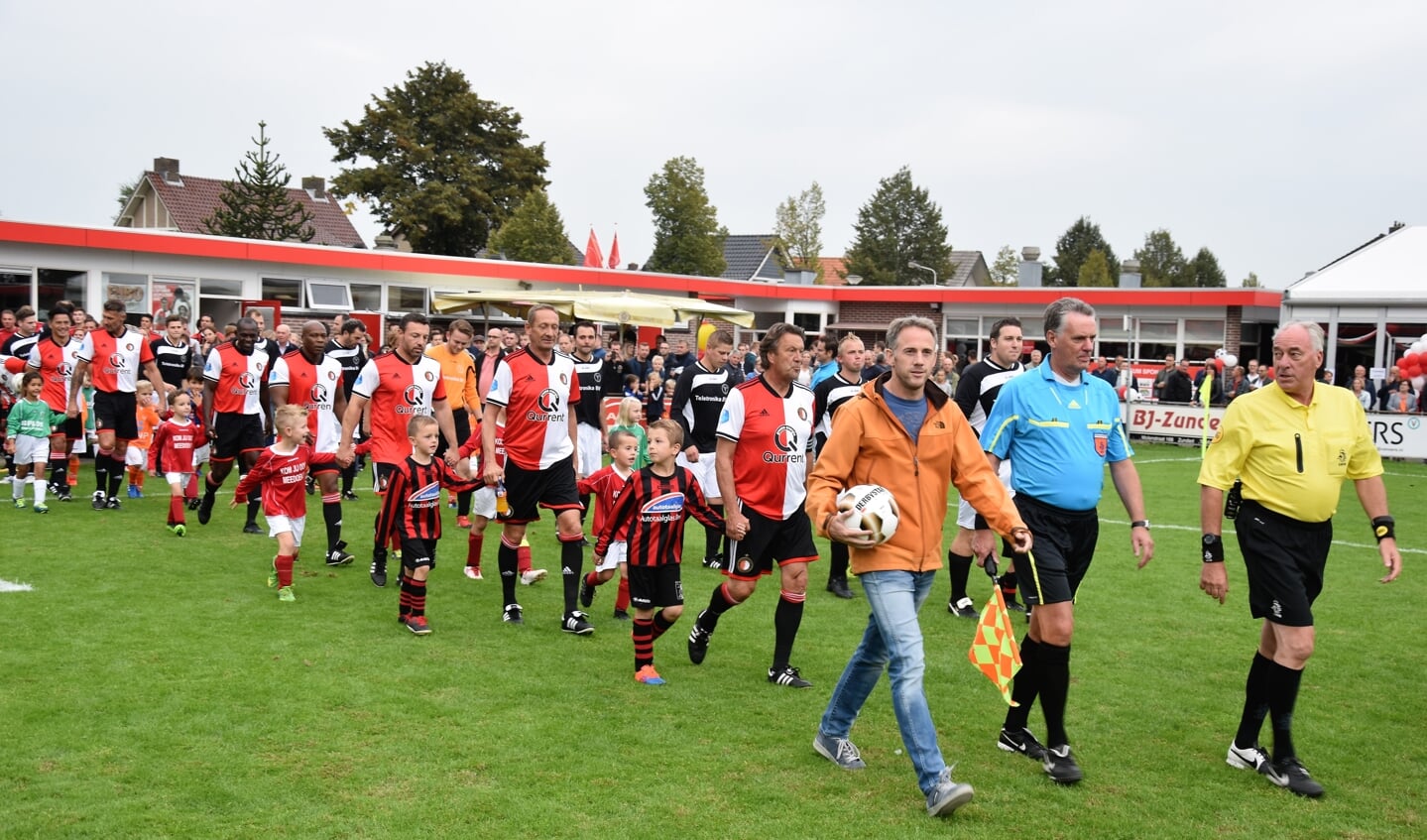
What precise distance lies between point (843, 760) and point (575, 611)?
2985 millimetres

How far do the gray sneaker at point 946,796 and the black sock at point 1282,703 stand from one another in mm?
1658

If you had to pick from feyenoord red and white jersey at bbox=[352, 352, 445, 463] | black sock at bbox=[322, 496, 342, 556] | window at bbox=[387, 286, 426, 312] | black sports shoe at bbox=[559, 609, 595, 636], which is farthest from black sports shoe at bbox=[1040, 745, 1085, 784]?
window at bbox=[387, 286, 426, 312]

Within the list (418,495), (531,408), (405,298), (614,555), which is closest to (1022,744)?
(614,555)

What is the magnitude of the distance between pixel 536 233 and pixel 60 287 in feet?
88.5

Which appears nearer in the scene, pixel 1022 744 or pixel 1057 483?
pixel 1057 483

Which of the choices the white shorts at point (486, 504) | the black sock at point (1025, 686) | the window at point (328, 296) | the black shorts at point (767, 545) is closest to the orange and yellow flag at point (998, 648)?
the black sock at point (1025, 686)

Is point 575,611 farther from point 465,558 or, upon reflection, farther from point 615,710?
point 465,558

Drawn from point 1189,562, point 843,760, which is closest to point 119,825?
point 843,760

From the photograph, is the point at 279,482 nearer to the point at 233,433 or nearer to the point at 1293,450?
the point at 233,433

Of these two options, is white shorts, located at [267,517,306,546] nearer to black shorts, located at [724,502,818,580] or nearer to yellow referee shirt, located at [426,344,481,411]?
yellow referee shirt, located at [426,344,481,411]

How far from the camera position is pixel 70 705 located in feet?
18.7

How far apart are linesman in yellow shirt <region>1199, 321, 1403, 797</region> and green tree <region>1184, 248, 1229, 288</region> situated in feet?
341

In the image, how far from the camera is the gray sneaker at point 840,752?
5.15 meters

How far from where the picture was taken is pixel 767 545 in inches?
262
